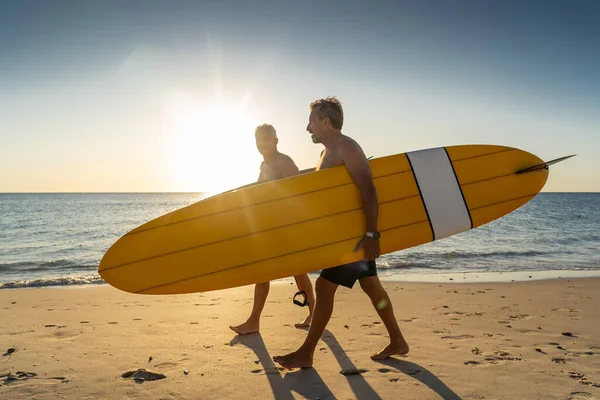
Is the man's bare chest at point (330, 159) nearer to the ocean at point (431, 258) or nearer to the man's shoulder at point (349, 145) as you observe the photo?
the man's shoulder at point (349, 145)

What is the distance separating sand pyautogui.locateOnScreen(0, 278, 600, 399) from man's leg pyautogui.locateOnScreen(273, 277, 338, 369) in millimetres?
71

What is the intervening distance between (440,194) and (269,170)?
1422mm

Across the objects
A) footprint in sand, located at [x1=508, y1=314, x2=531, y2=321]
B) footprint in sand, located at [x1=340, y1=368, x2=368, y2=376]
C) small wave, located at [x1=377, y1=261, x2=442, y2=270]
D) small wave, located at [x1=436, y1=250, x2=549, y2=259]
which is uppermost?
footprint in sand, located at [x1=340, y1=368, x2=368, y2=376]

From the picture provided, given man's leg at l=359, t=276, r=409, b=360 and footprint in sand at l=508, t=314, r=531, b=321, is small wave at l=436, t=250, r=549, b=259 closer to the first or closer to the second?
footprint in sand at l=508, t=314, r=531, b=321

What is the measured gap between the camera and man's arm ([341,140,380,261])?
9.37ft

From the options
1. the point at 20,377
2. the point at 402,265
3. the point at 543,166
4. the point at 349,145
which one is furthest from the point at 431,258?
the point at 20,377

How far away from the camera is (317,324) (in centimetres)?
288

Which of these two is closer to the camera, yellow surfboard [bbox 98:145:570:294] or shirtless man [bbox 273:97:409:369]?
shirtless man [bbox 273:97:409:369]

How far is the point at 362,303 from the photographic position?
511 centimetres

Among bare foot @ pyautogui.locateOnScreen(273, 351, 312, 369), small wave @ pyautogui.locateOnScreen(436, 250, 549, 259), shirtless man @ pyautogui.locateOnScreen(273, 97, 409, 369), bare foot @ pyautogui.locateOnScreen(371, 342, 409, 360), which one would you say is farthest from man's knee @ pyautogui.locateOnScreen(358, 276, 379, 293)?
small wave @ pyautogui.locateOnScreen(436, 250, 549, 259)

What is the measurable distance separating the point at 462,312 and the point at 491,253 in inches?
327

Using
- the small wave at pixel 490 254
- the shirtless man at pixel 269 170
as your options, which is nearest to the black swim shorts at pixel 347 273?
the shirtless man at pixel 269 170

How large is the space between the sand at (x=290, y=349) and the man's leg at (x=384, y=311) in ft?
0.23

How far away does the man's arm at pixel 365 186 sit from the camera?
286cm
